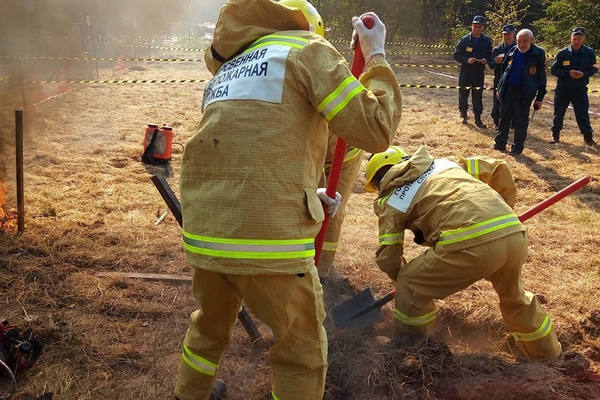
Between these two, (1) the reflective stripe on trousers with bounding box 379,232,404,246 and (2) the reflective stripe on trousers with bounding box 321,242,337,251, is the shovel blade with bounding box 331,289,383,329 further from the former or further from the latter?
(1) the reflective stripe on trousers with bounding box 379,232,404,246

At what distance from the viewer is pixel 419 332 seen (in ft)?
11.2

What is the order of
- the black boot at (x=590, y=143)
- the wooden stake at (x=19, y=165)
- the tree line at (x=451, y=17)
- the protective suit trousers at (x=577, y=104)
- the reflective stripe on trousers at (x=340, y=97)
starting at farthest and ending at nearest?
the tree line at (x=451, y=17)
the black boot at (x=590, y=143)
the protective suit trousers at (x=577, y=104)
the wooden stake at (x=19, y=165)
the reflective stripe on trousers at (x=340, y=97)

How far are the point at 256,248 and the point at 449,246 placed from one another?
4.76 ft

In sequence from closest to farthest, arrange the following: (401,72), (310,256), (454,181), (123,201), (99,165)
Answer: (310,256) → (454,181) → (123,201) → (99,165) → (401,72)

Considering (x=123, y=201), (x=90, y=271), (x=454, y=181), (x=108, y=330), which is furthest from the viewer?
(x=123, y=201)

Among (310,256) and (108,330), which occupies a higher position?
(310,256)

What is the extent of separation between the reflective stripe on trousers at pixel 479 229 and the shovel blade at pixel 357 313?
0.95m

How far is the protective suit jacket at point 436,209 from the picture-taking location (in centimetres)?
307

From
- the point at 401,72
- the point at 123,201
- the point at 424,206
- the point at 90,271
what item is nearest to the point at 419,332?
the point at 424,206

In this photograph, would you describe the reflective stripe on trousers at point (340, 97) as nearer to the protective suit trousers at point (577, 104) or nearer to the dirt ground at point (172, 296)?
the dirt ground at point (172, 296)

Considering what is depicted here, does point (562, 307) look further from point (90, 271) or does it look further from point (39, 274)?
point (39, 274)

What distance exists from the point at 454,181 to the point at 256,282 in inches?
63.3

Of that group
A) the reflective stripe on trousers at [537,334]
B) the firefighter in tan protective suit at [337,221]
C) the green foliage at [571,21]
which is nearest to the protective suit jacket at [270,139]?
the reflective stripe on trousers at [537,334]

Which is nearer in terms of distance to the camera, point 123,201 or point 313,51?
point 313,51
